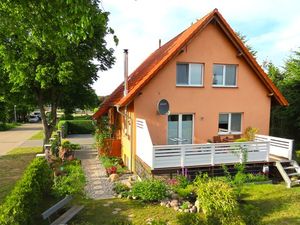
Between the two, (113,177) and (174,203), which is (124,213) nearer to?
(174,203)

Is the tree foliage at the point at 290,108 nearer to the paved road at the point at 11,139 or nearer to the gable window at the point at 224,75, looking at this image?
the gable window at the point at 224,75

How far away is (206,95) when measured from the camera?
14.8m

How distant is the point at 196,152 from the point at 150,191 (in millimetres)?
3075

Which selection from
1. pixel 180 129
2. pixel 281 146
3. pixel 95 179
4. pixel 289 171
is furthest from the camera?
pixel 180 129

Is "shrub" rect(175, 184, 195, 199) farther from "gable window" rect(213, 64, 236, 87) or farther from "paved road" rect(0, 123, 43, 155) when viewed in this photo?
"paved road" rect(0, 123, 43, 155)

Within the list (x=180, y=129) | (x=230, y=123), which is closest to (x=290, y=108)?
(x=230, y=123)

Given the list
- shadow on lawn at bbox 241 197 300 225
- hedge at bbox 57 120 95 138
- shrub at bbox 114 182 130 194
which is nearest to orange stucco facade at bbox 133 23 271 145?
shrub at bbox 114 182 130 194

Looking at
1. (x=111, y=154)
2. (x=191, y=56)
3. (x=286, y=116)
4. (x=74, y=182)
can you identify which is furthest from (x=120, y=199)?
(x=286, y=116)

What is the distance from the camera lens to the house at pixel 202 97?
1335 centimetres

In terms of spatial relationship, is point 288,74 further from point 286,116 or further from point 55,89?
point 55,89

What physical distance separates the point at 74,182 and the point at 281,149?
10478 millimetres

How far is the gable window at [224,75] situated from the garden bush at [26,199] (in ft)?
32.7

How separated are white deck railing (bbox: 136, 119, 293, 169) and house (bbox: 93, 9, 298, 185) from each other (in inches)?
1.9

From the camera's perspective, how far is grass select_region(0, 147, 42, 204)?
1296 cm
